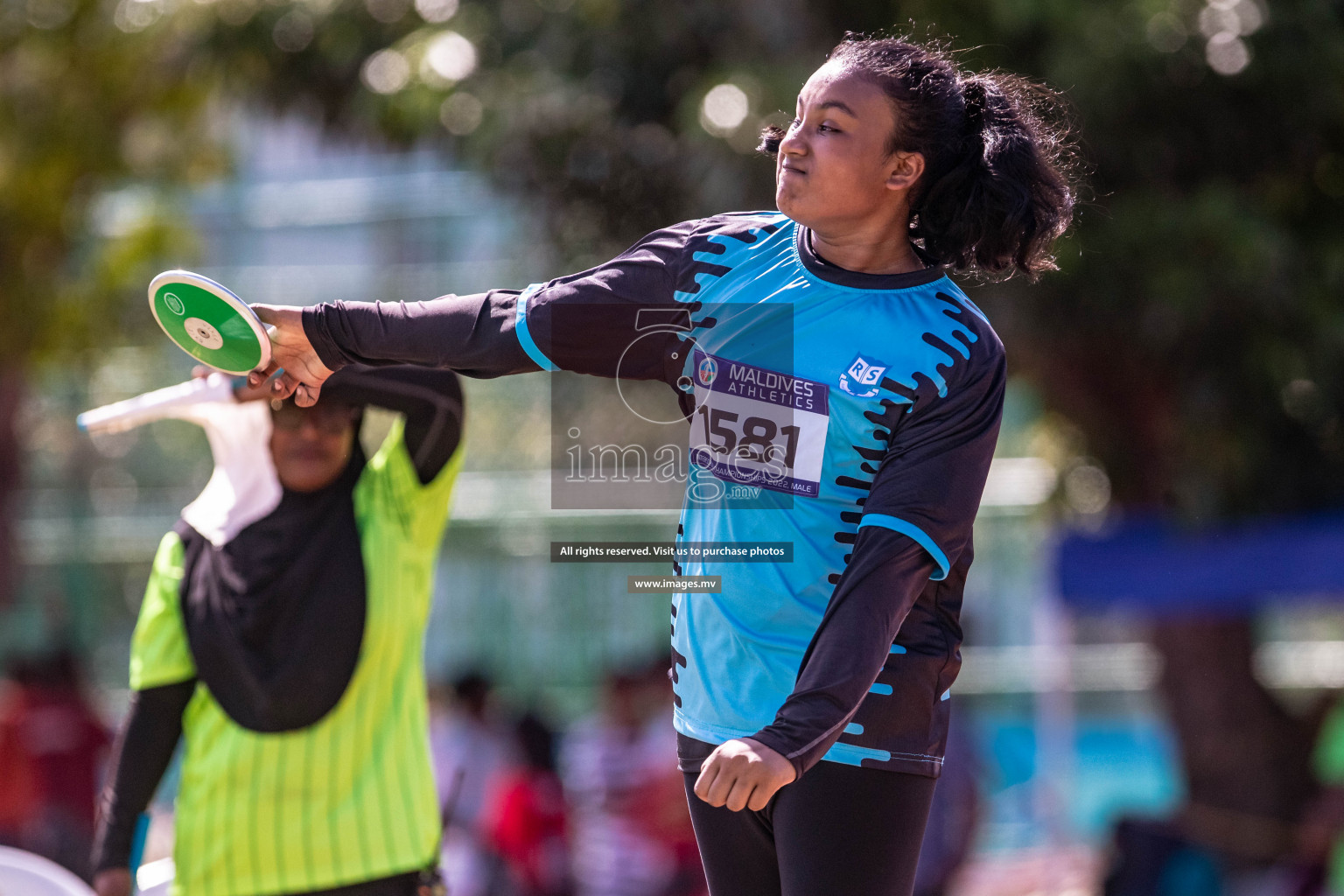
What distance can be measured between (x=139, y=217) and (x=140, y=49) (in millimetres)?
1880

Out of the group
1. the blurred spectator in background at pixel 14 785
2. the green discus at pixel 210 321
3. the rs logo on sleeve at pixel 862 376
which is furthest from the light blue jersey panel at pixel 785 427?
the blurred spectator in background at pixel 14 785

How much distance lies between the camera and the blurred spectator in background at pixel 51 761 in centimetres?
708

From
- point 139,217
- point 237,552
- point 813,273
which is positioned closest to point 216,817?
point 237,552

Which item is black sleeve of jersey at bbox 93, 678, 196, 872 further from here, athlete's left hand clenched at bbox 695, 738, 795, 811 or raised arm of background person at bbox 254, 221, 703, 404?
athlete's left hand clenched at bbox 695, 738, 795, 811

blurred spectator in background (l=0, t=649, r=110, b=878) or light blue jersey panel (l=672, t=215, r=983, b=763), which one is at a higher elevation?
light blue jersey panel (l=672, t=215, r=983, b=763)

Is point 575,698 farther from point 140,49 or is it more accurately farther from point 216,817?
point 216,817

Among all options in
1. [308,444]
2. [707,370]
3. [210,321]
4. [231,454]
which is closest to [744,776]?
[707,370]

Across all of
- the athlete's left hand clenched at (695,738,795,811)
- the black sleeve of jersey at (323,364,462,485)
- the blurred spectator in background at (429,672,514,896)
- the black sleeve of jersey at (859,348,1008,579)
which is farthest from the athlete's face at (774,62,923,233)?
the blurred spectator in background at (429,672,514,896)

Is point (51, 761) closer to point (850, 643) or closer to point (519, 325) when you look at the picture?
point (519, 325)

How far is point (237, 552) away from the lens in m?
3.35

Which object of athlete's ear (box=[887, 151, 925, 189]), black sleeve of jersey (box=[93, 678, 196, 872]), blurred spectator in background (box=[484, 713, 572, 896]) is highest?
athlete's ear (box=[887, 151, 925, 189])

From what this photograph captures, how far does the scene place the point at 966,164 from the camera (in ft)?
7.57

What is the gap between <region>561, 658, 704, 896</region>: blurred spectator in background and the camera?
20.6 feet

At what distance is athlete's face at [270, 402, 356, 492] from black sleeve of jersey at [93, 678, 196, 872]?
54 cm
